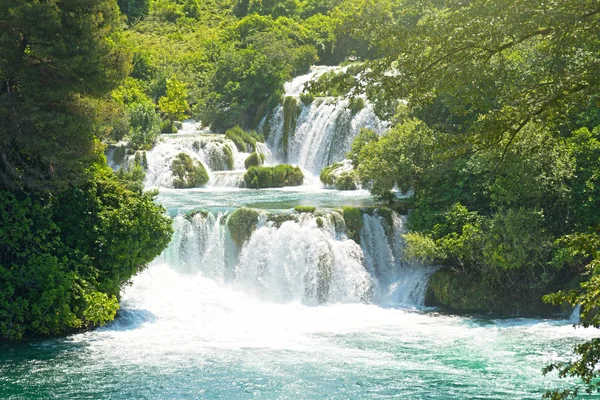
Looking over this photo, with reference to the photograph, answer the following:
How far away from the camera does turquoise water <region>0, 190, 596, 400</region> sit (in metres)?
13.2

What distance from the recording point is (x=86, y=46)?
15.2 m

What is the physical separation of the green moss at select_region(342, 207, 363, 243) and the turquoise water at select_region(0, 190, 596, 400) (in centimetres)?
218

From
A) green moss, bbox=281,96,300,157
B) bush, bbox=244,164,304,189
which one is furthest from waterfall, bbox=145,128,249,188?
green moss, bbox=281,96,300,157

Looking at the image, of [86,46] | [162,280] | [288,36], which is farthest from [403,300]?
[288,36]

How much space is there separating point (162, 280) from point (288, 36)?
3180 centimetres

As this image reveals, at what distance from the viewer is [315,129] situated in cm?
3544

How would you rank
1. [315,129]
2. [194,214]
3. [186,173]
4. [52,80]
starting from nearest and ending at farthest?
[52,80], [194,214], [186,173], [315,129]

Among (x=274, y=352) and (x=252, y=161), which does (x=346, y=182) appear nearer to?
(x=252, y=161)

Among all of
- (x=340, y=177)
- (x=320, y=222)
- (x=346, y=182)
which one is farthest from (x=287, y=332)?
(x=340, y=177)

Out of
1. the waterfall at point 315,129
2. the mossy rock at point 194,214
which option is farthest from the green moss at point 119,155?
the mossy rock at point 194,214

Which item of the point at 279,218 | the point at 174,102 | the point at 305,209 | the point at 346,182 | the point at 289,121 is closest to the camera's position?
the point at 279,218

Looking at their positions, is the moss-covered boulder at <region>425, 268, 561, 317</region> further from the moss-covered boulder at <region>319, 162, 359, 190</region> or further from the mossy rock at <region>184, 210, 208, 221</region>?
the moss-covered boulder at <region>319, 162, 359, 190</region>

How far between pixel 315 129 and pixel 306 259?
14992 millimetres

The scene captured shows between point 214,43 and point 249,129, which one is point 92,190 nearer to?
point 249,129
